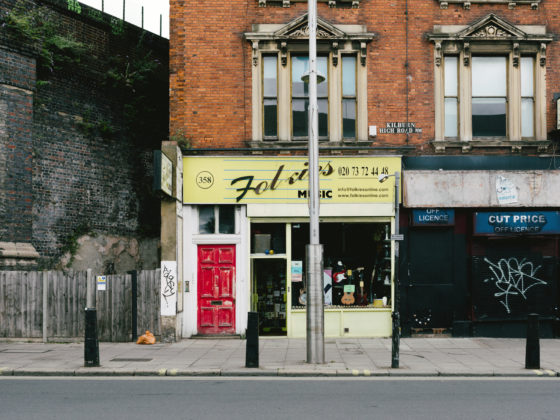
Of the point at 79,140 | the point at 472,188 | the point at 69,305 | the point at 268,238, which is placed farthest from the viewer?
the point at 79,140

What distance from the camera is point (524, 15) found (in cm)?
1625

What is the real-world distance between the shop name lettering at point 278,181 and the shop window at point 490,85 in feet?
9.93

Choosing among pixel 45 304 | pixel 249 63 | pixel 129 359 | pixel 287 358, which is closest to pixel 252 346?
pixel 287 358

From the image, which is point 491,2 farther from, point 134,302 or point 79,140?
point 134,302

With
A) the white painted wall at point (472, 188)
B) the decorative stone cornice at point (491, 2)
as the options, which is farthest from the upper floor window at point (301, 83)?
the decorative stone cornice at point (491, 2)

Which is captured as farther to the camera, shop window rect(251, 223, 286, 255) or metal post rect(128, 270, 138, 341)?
shop window rect(251, 223, 286, 255)

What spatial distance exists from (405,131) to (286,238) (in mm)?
4188

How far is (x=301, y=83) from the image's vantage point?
16312mm

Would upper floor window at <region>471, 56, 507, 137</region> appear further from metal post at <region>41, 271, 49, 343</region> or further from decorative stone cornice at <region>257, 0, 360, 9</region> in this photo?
metal post at <region>41, 271, 49, 343</region>

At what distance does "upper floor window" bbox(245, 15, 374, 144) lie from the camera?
16.0 m

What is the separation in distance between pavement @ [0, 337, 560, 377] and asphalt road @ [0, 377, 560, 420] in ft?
1.43

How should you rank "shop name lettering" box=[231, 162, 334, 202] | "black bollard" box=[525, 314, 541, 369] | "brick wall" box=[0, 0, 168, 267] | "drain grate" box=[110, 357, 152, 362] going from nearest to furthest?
1. "black bollard" box=[525, 314, 541, 369]
2. "drain grate" box=[110, 357, 152, 362]
3. "brick wall" box=[0, 0, 168, 267]
4. "shop name lettering" box=[231, 162, 334, 202]

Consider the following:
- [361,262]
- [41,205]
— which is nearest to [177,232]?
[41,205]

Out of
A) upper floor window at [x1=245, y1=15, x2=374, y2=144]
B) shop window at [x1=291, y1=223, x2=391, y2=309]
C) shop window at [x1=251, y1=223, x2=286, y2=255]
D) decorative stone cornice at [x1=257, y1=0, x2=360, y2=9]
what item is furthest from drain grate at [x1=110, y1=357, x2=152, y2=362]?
decorative stone cornice at [x1=257, y1=0, x2=360, y2=9]
